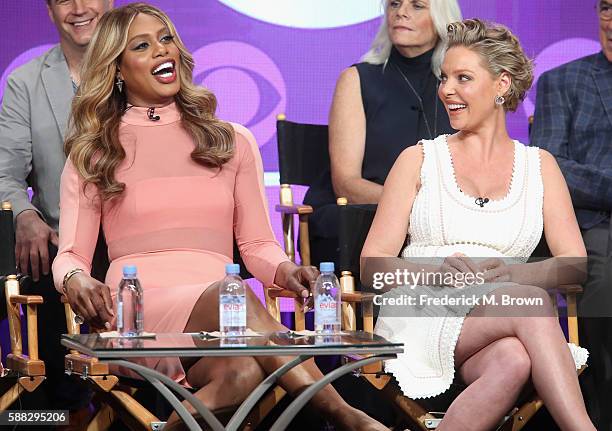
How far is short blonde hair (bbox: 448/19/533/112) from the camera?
11.8 ft

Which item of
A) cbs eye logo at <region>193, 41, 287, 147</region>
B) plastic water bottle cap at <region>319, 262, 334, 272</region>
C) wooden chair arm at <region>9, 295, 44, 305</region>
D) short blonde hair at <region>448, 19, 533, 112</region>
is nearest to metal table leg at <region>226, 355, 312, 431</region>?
plastic water bottle cap at <region>319, 262, 334, 272</region>

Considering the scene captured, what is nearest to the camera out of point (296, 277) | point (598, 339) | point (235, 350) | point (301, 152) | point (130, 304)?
point (235, 350)

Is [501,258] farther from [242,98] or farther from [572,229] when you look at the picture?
[242,98]

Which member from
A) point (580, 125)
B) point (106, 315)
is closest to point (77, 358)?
point (106, 315)

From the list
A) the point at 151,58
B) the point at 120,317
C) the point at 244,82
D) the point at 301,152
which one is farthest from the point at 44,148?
the point at 120,317

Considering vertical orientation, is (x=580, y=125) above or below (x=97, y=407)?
above

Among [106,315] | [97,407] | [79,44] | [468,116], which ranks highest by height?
[79,44]

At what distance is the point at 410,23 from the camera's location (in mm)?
4551

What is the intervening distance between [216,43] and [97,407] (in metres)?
2.17

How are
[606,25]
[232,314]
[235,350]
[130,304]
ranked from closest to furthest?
[235,350]
[232,314]
[130,304]
[606,25]

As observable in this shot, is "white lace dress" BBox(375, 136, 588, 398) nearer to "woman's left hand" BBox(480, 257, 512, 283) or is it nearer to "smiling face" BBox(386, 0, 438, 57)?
"woman's left hand" BBox(480, 257, 512, 283)

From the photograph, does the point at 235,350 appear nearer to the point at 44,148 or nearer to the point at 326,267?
the point at 326,267

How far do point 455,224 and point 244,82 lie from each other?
1929mm

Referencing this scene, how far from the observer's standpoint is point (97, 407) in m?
3.42
